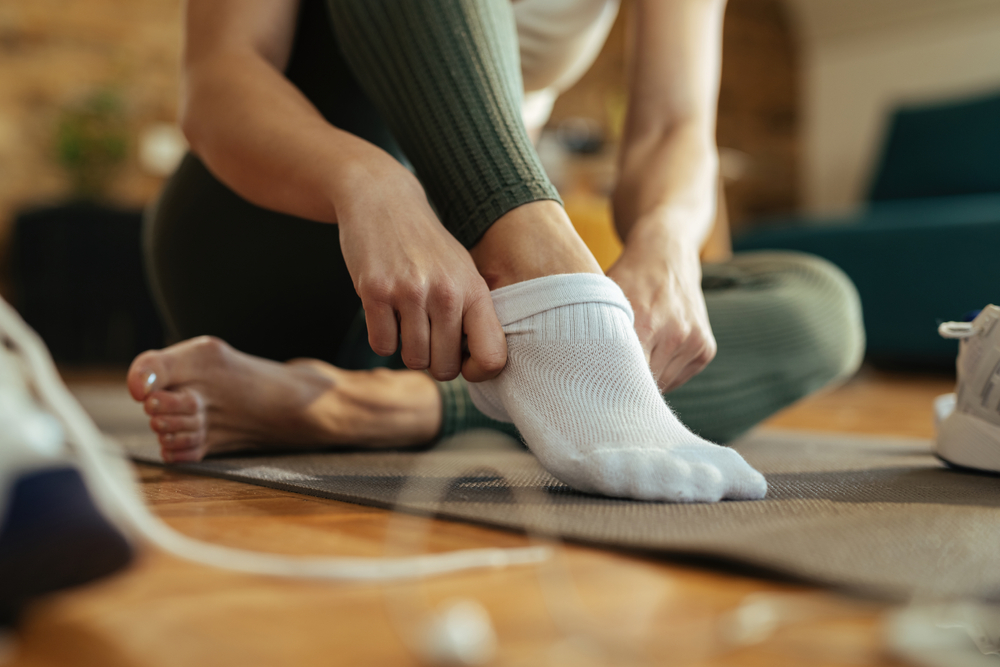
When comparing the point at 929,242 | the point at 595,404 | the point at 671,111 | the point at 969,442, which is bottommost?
the point at 929,242

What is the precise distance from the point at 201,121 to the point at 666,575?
0.49 m

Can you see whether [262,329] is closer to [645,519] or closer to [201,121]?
[201,121]

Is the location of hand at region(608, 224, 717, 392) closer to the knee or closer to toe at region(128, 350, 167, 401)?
the knee

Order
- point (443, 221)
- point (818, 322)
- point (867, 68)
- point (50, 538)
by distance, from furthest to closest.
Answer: point (867, 68)
point (818, 322)
point (443, 221)
point (50, 538)

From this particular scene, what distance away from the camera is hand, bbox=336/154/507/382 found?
47 cm

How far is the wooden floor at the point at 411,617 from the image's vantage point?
0.25 metres

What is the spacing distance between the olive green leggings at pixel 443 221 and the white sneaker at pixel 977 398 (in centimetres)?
18

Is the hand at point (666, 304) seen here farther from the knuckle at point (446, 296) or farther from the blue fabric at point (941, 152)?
the blue fabric at point (941, 152)

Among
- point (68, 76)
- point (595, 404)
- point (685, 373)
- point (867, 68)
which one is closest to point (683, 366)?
point (685, 373)

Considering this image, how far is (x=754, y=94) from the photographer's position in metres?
3.96

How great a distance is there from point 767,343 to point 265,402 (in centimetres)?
46

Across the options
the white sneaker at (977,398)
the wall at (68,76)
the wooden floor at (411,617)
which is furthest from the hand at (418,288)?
the wall at (68,76)

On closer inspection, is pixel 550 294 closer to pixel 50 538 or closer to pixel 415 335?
pixel 415 335

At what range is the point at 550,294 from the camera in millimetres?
483
